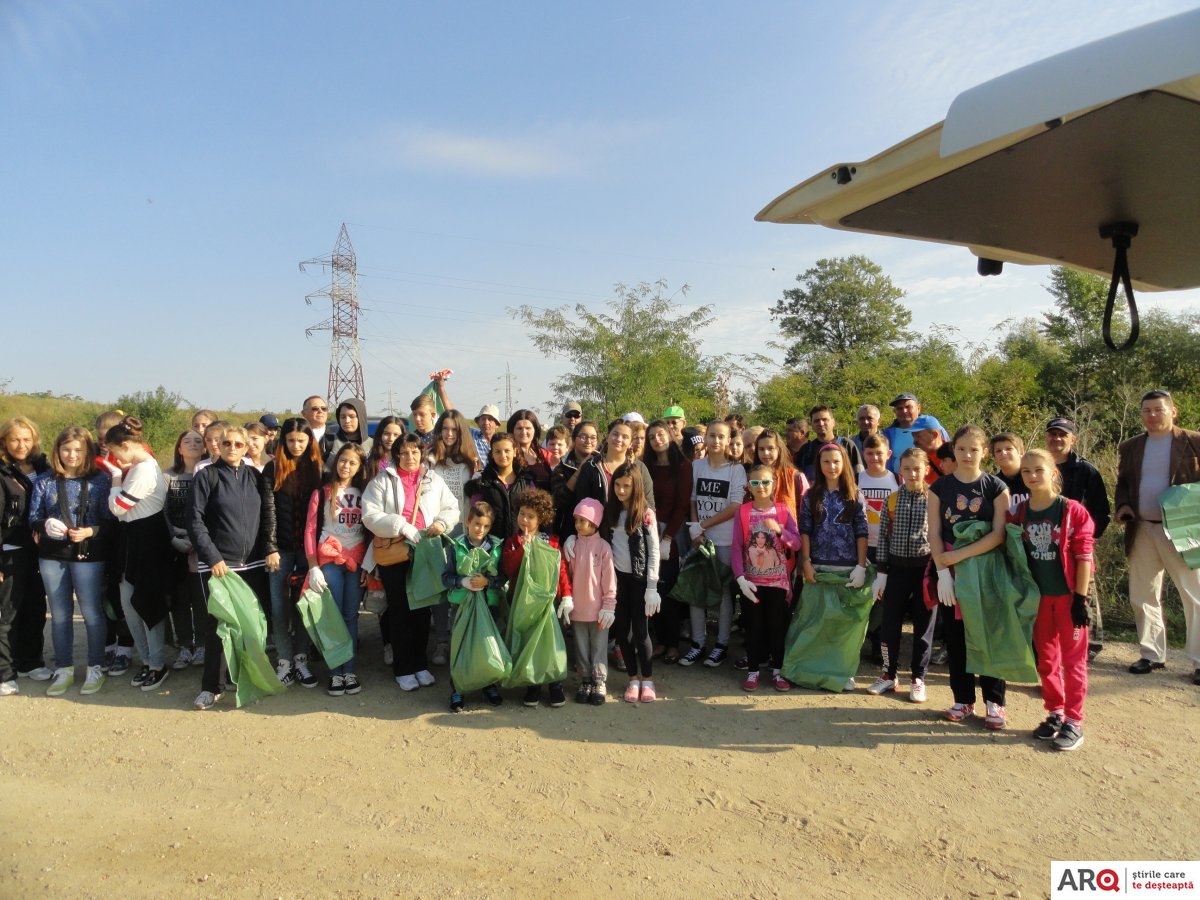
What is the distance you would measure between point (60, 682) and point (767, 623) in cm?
487

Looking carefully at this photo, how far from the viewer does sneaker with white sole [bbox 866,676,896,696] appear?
4.84 meters

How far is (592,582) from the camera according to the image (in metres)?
4.80

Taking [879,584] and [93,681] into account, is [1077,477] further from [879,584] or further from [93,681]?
[93,681]

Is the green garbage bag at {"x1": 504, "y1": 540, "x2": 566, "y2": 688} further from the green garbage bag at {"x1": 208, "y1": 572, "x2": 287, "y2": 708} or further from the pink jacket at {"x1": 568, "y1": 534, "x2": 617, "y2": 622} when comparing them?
the green garbage bag at {"x1": 208, "y1": 572, "x2": 287, "y2": 708}

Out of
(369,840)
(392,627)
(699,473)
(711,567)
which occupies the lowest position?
(369,840)

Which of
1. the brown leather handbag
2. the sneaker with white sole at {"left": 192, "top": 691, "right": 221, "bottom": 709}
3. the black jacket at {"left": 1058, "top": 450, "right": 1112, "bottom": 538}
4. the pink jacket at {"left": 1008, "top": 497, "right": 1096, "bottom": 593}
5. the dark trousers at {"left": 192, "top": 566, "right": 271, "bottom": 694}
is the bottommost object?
the sneaker with white sole at {"left": 192, "top": 691, "right": 221, "bottom": 709}

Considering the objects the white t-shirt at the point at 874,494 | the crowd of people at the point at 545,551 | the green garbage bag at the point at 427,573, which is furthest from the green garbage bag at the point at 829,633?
the green garbage bag at the point at 427,573

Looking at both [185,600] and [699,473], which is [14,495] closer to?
[185,600]

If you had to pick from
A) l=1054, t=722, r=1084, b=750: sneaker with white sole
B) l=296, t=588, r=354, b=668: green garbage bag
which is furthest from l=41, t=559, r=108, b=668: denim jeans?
l=1054, t=722, r=1084, b=750: sneaker with white sole

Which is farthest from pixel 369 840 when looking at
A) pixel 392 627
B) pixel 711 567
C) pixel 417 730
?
pixel 711 567

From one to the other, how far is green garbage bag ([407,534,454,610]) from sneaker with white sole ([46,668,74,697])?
2405mm

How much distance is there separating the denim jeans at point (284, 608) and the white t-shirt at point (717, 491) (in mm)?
2962

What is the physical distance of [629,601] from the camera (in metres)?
5.00

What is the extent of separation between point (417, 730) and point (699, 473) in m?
2.77
